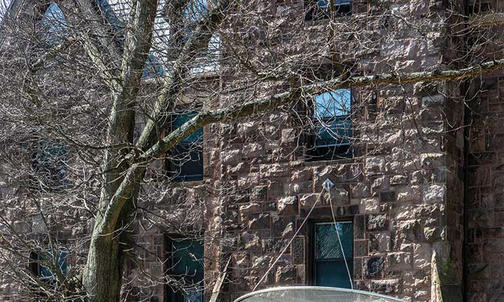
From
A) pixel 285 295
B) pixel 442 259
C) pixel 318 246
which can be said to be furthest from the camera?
pixel 318 246

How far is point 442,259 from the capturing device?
15953 millimetres

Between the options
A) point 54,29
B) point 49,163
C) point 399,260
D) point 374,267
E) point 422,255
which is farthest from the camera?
point 49,163

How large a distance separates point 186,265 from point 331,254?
3101mm

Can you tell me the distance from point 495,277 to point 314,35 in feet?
15.7

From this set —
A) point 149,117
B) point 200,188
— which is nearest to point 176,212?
point 200,188

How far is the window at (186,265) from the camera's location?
18500 millimetres

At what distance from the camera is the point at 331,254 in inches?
674

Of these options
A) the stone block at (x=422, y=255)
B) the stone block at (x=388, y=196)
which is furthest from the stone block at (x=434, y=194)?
the stone block at (x=422, y=255)

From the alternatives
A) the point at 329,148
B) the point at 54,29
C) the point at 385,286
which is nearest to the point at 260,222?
the point at 329,148

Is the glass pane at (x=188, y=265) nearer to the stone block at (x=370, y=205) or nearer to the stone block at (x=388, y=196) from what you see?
the stone block at (x=370, y=205)

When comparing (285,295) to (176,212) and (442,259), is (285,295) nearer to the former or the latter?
(442,259)

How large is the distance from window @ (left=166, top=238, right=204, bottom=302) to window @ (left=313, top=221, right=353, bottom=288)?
2276mm

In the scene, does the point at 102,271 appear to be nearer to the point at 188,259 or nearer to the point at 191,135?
the point at 188,259

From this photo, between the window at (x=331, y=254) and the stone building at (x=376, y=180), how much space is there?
2 cm
